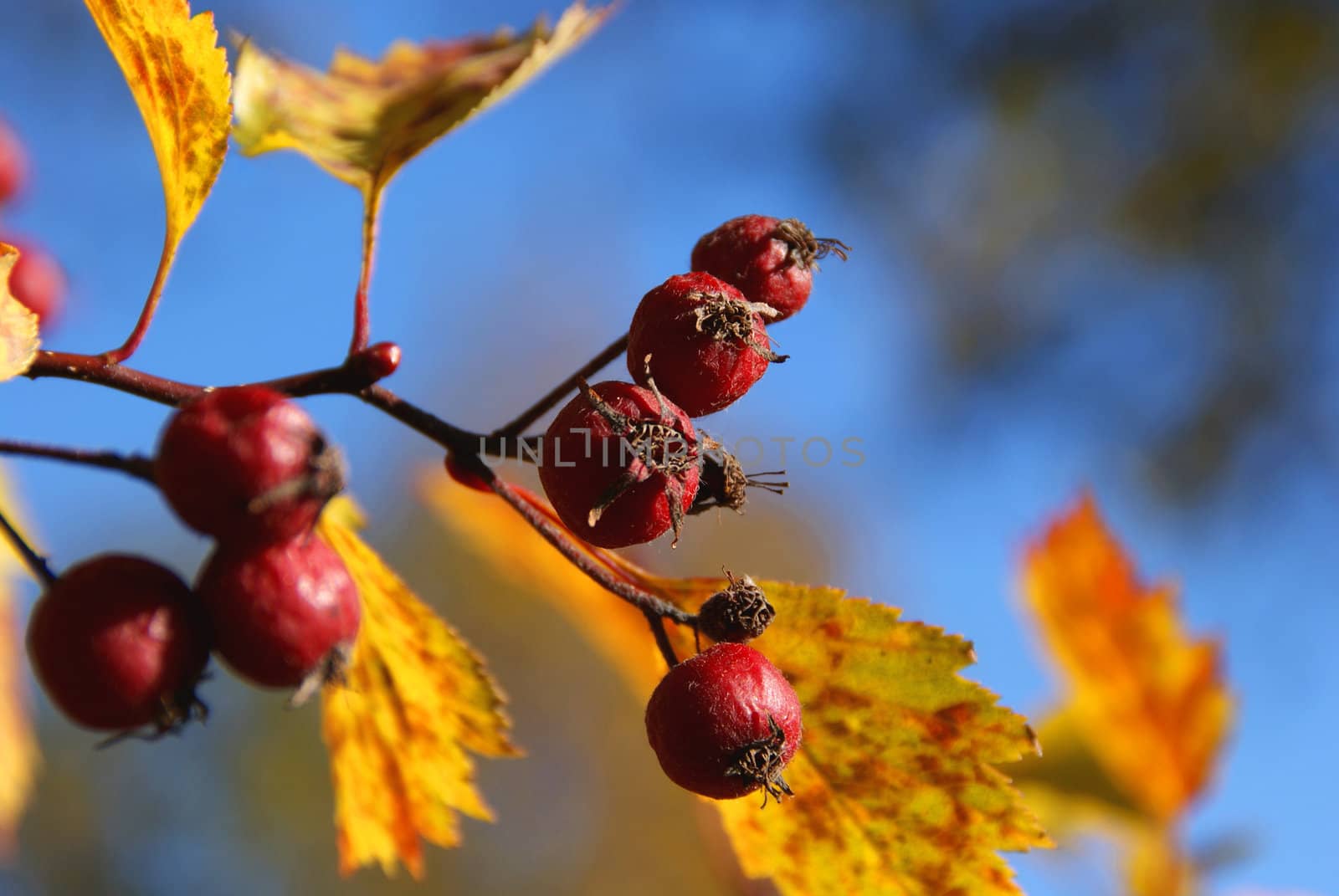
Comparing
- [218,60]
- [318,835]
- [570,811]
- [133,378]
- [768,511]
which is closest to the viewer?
[133,378]

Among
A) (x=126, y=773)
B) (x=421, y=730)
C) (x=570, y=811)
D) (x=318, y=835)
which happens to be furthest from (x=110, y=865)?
(x=421, y=730)

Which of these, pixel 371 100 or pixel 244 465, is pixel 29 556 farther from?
pixel 371 100

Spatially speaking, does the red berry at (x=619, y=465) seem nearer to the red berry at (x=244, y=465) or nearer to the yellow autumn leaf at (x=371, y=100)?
the red berry at (x=244, y=465)

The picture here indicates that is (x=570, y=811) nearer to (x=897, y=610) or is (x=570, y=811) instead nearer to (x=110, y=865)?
(x=110, y=865)

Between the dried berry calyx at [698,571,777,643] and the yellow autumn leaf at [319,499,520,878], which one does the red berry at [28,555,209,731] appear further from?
the dried berry calyx at [698,571,777,643]

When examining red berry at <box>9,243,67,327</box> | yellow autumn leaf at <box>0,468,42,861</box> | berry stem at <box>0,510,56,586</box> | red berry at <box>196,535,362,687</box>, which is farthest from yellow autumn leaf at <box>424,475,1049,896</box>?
yellow autumn leaf at <box>0,468,42,861</box>
